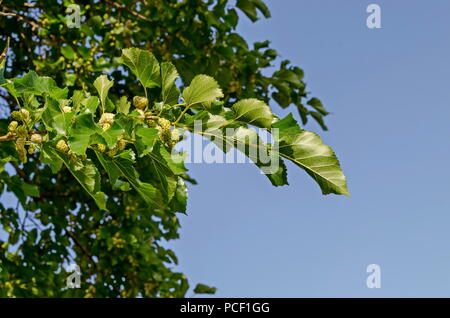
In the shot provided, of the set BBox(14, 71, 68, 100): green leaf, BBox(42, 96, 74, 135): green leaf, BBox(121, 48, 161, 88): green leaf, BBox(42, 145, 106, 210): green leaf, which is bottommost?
BBox(42, 145, 106, 210): green leaf

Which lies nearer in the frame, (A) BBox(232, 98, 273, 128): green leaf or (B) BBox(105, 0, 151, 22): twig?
(A) BBox(232, 98, 273, 128): green leaf

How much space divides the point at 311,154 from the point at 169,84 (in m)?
0.36

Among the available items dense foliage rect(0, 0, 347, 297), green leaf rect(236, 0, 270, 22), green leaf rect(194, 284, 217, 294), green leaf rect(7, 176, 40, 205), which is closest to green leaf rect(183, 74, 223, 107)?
dense foliage rect(0, 0, 347, 297)

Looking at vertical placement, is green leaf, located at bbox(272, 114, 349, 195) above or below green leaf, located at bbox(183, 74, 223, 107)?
below

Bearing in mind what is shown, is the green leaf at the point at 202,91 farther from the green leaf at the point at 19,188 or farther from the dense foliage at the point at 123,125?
the green leaf at the point at 19,188

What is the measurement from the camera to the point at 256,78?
3.38m

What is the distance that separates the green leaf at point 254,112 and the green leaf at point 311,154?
28 millimetres

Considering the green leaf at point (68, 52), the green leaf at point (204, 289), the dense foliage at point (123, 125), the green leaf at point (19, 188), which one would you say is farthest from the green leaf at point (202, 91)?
the green leaf at point (204, 289)

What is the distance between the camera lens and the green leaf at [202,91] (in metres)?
1.21

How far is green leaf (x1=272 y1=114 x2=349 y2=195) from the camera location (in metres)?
1.16

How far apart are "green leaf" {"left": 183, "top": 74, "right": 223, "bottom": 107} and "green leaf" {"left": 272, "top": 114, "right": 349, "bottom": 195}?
0.52 ft

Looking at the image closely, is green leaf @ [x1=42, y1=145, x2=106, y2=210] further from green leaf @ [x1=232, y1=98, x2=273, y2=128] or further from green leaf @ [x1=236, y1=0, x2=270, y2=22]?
green leaf @ [x1=236, y1=0, x2=270, y2=22]

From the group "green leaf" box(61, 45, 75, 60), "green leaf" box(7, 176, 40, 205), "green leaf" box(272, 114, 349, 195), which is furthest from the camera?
"green leaf" box(61, 45, 75, 60)

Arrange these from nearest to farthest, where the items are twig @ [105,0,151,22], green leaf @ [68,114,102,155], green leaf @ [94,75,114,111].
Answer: green leaf @ [68,114,102,155]
green leaf @ [94,75,114,111]
twig @ [105,0,151,22]
